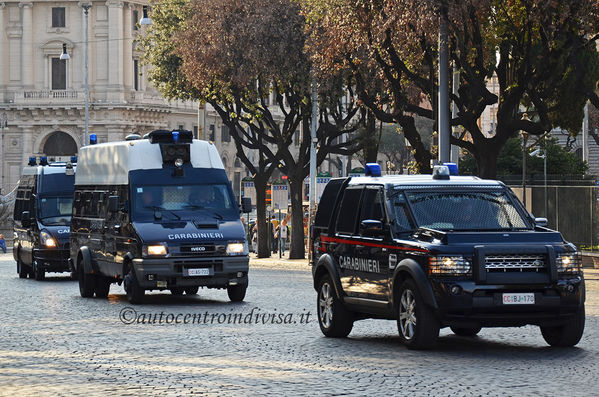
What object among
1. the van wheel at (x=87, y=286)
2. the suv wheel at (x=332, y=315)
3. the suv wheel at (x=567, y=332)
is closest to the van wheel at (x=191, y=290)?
the van wheel at (x=87, y=286)

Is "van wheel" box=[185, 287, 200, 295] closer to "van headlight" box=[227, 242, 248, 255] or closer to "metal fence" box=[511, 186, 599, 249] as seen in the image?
"van headlight" box=[227, 242, 248, 255]

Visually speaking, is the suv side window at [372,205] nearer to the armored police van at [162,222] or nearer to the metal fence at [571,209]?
the armored police van at [162,222]

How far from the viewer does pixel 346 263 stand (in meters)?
16.5

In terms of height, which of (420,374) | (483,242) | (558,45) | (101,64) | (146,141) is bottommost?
(420,374)

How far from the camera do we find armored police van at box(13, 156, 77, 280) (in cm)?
3272

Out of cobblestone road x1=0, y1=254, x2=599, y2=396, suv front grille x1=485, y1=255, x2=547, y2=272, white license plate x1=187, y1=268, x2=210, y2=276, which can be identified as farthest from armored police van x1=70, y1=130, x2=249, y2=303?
suv front grille x1=485, y1=255, x2=547, y2=272

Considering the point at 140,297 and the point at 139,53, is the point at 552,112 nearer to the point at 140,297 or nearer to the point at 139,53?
the point at 140,297

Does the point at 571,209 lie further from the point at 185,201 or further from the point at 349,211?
the point at 349,211

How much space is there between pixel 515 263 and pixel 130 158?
1103 cm

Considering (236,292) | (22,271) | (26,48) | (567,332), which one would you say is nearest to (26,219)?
(22,271)

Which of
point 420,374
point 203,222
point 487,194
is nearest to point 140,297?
point 203,222

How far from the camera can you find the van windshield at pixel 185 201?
23.7 meters

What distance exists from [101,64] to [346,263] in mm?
90421

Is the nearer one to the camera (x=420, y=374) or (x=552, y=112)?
(x=420, y=374)
